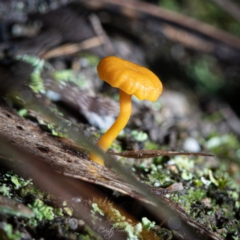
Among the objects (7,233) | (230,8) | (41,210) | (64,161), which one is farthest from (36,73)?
(230,8)

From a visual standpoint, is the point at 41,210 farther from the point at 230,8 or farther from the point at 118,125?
the point at 230,8

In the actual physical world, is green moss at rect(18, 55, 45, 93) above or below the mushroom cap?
below

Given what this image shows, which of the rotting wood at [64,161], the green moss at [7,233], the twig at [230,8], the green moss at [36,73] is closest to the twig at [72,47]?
the green moss at [36,73]

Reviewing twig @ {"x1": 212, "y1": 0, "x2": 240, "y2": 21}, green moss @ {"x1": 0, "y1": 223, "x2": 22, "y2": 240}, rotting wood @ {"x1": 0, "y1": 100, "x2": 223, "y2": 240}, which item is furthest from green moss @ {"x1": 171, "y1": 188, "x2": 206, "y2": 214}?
twig @ {"x1": 212, "y1": 0, "x2": 240, "y2": 21}

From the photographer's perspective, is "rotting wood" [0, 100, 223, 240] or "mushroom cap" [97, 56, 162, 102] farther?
"mushroom cap" [97, 56, 162, 102]

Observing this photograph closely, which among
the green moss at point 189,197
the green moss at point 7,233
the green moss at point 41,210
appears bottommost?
the green moss at point 7,233

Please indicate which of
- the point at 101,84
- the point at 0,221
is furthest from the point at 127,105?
the point at 101,84

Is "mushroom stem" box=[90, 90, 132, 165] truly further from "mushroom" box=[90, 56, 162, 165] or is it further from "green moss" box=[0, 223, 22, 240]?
"green moss" box=[0, 223, 22, 240]

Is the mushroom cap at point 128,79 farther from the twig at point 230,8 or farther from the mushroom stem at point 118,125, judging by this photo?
the twig at point 230,8
